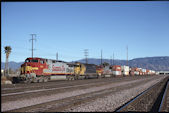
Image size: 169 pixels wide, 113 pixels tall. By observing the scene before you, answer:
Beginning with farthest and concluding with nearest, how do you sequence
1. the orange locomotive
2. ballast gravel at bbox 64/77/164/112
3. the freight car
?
the freight car
the orange locomotive
ballast gravel at bbox 64/77/164/112

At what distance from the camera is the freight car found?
90.8ft

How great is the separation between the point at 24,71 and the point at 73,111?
1988 centimetres

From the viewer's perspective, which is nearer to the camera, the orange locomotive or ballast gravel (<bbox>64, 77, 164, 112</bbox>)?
ballast gravel (<bbox>64, 77, 164, 112</bbox>)

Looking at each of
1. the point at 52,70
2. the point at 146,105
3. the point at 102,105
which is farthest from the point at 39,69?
the point at 146,105

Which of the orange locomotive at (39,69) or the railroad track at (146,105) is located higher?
the orange locomotive at (39,69)

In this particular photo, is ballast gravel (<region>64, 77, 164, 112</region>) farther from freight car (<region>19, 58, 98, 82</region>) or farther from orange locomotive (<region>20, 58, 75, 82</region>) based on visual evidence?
freight car (<region>19, 58, 98, 82</region>)

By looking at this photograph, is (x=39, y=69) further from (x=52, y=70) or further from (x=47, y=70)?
(x=52, y=70)

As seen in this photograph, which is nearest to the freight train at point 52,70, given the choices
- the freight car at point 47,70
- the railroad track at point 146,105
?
the freight car at point 47,70

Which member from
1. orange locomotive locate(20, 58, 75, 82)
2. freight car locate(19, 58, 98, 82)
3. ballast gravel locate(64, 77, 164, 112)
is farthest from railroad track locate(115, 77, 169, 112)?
freight car locate(19, 58, 98, 82)

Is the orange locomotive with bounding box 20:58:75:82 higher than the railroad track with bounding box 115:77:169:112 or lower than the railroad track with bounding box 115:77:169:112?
higher

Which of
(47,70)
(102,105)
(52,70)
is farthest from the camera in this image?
(52,70)

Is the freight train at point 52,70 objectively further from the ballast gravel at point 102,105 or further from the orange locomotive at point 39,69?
the ballast gravel at point 102,105

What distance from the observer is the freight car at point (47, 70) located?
2768cm

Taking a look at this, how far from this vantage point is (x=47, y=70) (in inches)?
1212
